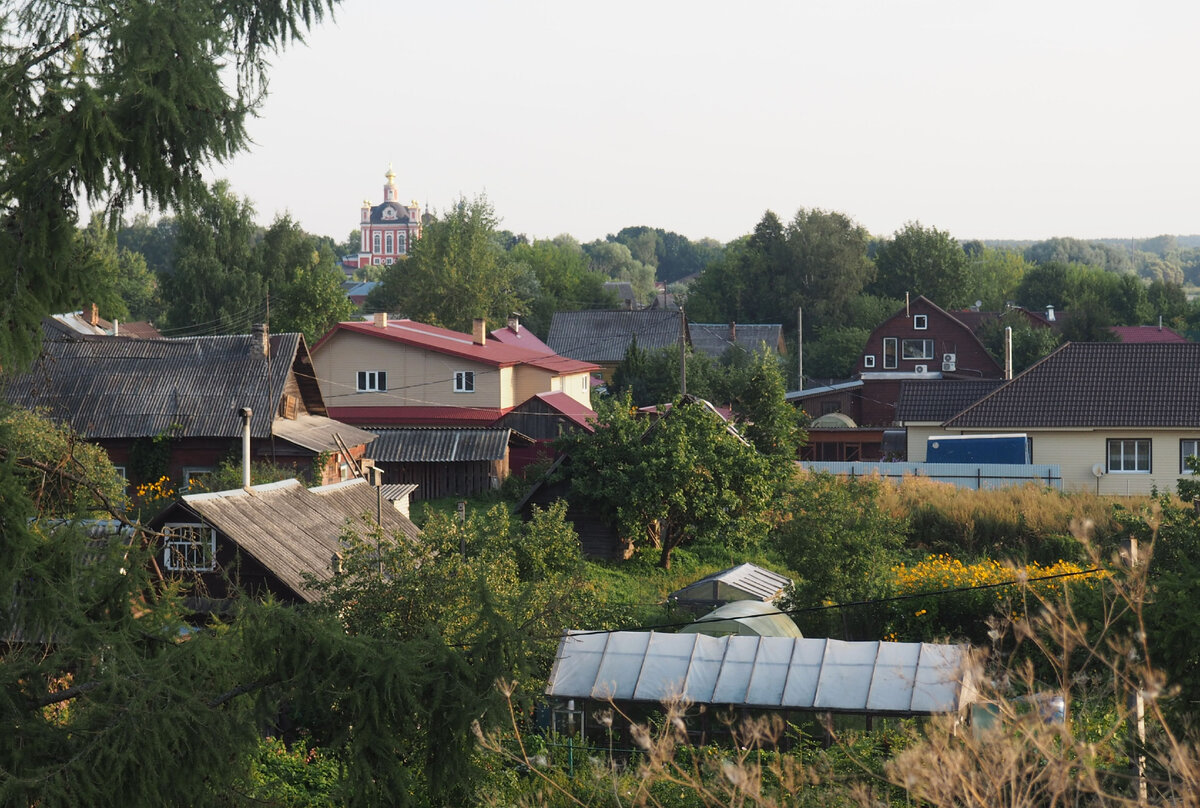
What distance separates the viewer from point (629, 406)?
2908 centimetres

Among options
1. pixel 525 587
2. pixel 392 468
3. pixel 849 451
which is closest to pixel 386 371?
pixel 392 468

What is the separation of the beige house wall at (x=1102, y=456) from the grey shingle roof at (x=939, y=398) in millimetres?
1991

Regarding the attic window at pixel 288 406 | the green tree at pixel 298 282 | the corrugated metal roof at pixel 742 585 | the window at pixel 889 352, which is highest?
the green tree at pixel 298 282

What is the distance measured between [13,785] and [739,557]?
71.9 feet

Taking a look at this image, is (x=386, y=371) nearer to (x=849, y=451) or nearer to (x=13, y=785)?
(x=849, y=451)

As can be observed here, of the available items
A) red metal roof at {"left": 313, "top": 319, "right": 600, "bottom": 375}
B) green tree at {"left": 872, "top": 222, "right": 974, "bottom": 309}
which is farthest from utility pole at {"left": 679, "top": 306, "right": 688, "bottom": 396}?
green tree at {"left": 872, "top": 222, "right": 974, "bottom": 309}

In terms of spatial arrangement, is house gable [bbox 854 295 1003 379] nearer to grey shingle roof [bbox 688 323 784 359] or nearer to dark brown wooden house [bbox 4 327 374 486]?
grey shingle roof [bbox 688 323 784 359]

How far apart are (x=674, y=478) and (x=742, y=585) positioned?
4.47 metres

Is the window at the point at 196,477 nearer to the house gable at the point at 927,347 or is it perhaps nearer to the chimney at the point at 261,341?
the chimney at the point at 261,341

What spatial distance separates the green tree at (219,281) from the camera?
51375 millimetres

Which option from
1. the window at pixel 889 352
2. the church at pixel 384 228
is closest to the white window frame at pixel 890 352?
the window at pixel 889 352

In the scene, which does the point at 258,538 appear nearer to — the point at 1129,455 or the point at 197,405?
the point at 197,405

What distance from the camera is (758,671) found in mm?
15062

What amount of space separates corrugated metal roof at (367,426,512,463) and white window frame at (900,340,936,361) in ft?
88.2
